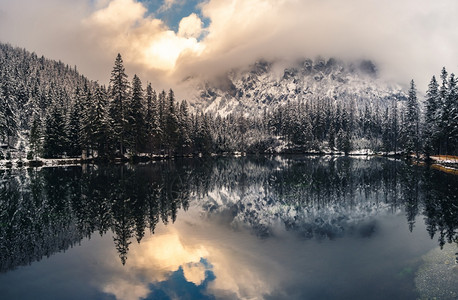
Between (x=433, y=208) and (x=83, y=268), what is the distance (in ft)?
81.6

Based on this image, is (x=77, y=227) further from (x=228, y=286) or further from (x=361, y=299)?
(x=361, y=299)

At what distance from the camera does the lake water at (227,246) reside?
11227 millimetres

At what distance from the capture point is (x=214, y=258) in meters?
14.2

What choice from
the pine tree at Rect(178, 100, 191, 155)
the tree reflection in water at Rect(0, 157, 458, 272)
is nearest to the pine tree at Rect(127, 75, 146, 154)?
the pine tree at Rect(178, 100, 191, 155)

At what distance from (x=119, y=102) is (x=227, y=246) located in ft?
211

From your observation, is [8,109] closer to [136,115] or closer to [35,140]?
[35,140]

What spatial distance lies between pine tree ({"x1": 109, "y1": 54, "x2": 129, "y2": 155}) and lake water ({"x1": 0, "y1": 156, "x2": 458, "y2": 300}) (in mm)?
42345

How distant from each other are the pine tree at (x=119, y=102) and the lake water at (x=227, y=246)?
4235cm

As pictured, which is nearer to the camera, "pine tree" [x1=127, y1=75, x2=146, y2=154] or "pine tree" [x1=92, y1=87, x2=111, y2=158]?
"pine tree" [x1=92, y1=87, x2=111, y2=158]

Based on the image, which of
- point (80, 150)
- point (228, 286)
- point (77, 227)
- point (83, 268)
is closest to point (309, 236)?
point (228, 286)

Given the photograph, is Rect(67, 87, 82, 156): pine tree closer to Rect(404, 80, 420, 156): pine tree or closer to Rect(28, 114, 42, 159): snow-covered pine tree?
Rect(28, 114, 42, 159): snow-covered pine tree

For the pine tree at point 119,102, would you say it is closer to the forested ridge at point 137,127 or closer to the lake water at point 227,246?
the forested ridge at point 137,127

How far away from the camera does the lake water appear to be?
36.8ft

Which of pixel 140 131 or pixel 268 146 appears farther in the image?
pixel 268 146
